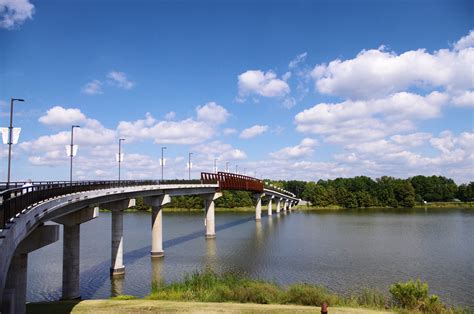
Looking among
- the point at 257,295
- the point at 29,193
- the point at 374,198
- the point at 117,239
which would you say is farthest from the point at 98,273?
the point at 374,198

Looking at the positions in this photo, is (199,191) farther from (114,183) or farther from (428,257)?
(428,257)

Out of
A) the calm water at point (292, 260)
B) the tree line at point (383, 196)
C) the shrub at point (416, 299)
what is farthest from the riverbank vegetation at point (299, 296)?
the tree line at point (383, 196)

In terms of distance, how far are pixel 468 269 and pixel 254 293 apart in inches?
1066

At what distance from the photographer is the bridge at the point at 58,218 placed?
16125 millimetres

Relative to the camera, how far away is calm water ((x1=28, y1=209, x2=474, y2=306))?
3644cm

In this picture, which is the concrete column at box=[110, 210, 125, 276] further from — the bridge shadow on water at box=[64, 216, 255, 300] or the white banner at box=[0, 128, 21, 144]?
the white banner at box=[0, 128, 21, 144]

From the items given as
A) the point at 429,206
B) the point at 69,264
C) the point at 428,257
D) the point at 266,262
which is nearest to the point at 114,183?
the point at 69,264

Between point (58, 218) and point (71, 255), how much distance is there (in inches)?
138

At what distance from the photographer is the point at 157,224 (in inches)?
2176

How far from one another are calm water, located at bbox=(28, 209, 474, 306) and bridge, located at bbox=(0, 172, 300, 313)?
3.11 m

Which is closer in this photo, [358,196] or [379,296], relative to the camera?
[379,296]

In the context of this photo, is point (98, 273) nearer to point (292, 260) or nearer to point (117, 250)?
point (117, 250)

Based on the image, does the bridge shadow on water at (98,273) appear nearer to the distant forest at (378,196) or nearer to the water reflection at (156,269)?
the water reflection at (156,269)

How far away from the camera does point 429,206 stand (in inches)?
7072
